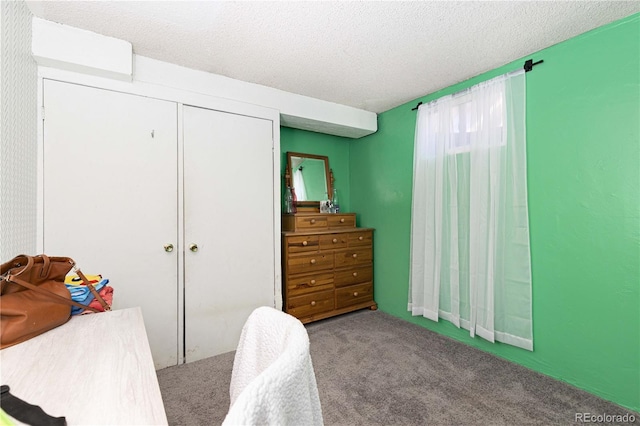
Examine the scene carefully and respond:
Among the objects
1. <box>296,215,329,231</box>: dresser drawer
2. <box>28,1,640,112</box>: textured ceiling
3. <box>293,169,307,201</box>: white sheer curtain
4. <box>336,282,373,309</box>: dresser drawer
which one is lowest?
<box>336,282,373,309</box>: dresser drawer

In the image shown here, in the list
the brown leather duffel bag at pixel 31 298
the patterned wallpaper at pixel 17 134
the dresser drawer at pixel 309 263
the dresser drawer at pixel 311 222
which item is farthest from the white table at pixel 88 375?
the dresser drawer at pixel 311 222

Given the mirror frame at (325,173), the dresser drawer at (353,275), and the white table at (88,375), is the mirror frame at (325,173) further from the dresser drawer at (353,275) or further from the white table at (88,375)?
the white table at (88,375)

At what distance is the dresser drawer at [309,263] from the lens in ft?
8.88

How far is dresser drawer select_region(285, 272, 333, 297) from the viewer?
8.87 ft

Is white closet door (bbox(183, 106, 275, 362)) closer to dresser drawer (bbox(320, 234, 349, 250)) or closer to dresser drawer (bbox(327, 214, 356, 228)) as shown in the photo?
dresser drawer (bbox(320, 234, 349, 250))

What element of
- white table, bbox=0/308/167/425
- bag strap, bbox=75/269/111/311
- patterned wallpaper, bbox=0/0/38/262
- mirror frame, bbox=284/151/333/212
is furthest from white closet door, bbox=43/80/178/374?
mirror frame, bbox=284/151/333/212

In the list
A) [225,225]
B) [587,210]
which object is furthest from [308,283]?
[587,210]

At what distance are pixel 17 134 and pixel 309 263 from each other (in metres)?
2.19

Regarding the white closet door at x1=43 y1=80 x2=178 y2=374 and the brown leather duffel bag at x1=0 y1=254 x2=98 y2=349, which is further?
the white closet door at x1=43 y1=80 x2=178 y2=374

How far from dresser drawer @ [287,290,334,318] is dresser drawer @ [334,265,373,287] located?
0.54ft

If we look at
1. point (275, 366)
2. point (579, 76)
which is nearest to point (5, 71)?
point (275, 366)

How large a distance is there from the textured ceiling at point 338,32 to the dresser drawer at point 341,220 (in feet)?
4.69

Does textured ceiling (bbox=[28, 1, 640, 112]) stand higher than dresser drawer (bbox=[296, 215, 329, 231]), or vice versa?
textured ceiling (bbox=[28, 1, 640, 112])

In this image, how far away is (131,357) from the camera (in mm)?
866
